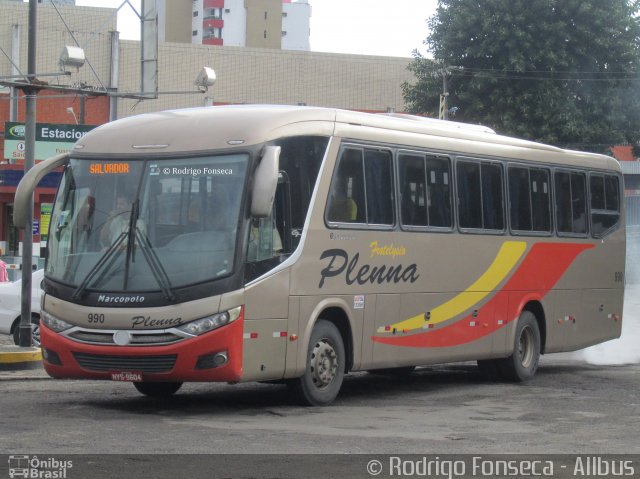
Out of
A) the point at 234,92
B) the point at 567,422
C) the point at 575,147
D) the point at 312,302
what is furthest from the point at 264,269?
the point at 234,92

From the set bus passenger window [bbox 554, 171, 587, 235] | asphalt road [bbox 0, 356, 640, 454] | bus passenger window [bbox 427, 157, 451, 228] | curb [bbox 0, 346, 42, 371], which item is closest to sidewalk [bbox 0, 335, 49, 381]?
curb [bbox 0, 346, 42, 371]

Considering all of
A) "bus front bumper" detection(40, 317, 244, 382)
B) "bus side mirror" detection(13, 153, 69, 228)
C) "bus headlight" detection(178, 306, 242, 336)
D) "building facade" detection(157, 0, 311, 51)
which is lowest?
"bus front bumper" detection(40, 317, 244, 382)

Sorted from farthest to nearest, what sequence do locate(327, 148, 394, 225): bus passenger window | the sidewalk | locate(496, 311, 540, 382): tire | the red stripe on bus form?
locate(496, 311, 540, 382): tire, the sidewalk, the red stripe on bus, locate(327, 148, 394, 225): bus passenger window

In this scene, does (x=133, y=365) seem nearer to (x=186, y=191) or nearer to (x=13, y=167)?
(x=186, y=191)

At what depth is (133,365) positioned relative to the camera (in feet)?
→ 37.7

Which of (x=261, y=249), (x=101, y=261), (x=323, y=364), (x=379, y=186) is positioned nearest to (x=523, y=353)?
(x=379, y=186)

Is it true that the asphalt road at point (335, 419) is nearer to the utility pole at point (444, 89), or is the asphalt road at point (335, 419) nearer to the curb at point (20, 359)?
the curb at point (20, 359)

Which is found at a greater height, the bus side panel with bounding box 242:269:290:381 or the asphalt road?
the bus side panel with bounding box 242:269:290:381

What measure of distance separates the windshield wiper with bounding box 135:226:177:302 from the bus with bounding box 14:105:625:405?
0.02m

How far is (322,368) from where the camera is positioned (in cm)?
1267

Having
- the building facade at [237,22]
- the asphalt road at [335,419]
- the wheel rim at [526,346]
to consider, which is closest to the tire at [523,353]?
the wheel rim at [526,346]

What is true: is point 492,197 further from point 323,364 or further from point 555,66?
point 555,66

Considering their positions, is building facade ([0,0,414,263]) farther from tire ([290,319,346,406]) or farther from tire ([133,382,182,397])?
tire ([290,319,346,406])

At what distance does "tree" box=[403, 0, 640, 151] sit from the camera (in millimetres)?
42500
